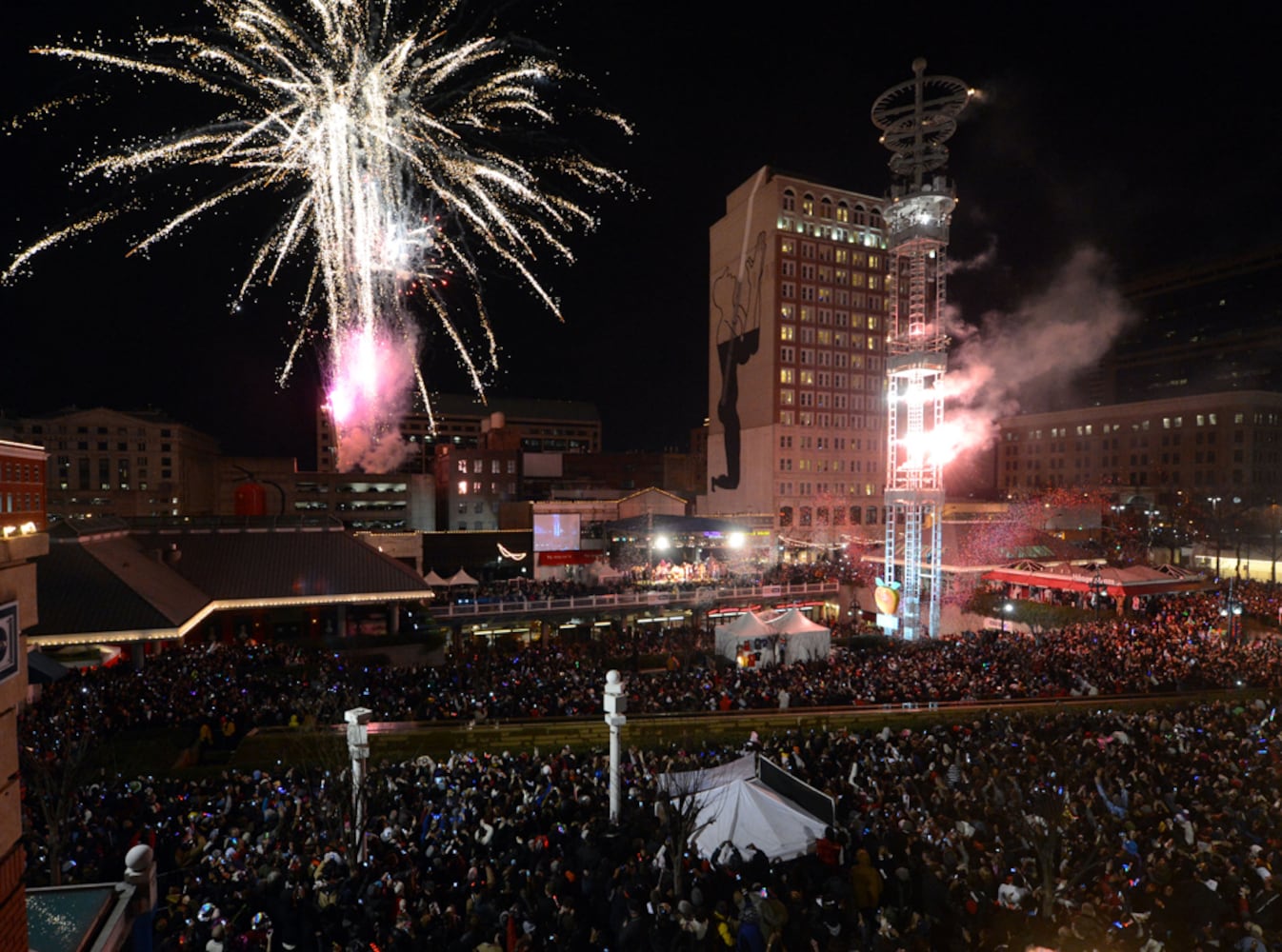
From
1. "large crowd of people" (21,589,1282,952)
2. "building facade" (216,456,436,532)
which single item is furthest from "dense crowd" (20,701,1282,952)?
"building facade" (216,456,436,532)

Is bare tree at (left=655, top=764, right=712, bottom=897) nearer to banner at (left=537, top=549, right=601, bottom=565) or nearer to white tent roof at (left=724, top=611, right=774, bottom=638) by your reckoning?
white tent roof at (left=724, top=611, right=774, bottom=638)

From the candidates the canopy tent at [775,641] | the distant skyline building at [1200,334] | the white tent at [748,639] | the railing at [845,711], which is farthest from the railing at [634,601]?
the distant skyline building at [1200,334]

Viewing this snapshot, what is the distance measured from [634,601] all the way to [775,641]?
1003 cm

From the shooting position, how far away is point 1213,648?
23391mm

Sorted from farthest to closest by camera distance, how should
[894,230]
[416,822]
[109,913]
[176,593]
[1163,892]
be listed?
[894,230]
[176,593]
[416,822]
[1163,892]
[109,913]

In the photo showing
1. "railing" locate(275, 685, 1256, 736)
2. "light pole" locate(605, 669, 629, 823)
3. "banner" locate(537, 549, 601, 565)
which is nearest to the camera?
"light pole" locate(605, 669, 629, 823)

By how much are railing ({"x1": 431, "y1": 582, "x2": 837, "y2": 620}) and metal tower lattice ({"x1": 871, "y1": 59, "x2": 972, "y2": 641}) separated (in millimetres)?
6264

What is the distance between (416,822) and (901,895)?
7736 millimetres

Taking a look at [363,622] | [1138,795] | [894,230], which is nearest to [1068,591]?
[894,230]

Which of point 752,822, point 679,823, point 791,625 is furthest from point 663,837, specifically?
point 791,625

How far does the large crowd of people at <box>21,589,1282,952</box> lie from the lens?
8539 millimetres

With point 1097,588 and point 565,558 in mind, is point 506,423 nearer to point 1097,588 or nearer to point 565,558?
point 565,558

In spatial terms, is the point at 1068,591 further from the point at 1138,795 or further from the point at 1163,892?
the point at 1163,892

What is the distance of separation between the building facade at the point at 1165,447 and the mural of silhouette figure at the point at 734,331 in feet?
111
